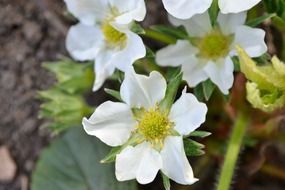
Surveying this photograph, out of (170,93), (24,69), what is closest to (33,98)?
(24,69)

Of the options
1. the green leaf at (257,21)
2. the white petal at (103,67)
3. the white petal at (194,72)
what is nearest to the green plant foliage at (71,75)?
the white petal at (103,67)

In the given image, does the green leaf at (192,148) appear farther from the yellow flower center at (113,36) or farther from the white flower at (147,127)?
the yellow flower center at (113,36)

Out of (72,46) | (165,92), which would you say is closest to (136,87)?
(165,92)

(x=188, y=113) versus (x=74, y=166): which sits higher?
(x=188, y=113)

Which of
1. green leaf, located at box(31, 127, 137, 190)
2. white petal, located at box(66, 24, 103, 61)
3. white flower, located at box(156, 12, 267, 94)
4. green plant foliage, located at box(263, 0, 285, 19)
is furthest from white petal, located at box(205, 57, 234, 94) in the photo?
green leaf, located at box(31, 127, 137, 190)

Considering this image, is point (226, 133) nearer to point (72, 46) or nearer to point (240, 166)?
point (240, 166)

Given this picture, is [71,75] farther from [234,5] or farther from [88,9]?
[234,5]

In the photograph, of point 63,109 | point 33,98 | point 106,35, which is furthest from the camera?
point 33,98
